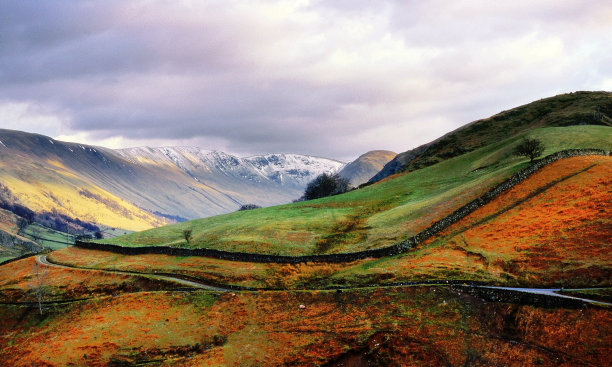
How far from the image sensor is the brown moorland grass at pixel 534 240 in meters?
41.8

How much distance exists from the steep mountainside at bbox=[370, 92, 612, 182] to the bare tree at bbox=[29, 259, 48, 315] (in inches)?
4329

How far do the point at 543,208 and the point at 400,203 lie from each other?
37422mm

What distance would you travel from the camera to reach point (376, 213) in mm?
88500

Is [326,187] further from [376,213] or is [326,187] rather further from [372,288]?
[372,288]

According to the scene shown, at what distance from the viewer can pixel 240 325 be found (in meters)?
45.8

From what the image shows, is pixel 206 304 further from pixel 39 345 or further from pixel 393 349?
pixel 393 349

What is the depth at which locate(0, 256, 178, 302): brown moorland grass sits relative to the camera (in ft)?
217

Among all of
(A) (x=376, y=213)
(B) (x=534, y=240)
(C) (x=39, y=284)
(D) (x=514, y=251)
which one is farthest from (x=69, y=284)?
(B) (x=534, y=240)

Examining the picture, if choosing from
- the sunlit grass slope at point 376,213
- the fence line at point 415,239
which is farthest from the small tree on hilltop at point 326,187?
the fence line at point 415,239

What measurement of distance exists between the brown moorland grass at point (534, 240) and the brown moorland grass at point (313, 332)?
6.58m

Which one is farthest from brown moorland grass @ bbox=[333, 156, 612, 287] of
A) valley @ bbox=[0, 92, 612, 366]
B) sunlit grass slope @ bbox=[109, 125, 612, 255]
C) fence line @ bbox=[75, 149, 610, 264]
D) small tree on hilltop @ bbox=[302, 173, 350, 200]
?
small tree on hilltop @ bbox=[302, 173, 350, 200]

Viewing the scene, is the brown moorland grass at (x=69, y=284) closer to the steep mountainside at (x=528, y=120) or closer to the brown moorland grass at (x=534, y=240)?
the brown moorland grass at (x=534, y=240)

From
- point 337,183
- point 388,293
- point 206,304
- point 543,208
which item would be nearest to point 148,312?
point 206,304

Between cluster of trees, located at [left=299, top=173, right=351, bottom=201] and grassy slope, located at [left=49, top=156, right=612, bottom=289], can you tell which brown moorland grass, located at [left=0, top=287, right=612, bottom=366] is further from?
cluster of trees, located at [left=299, top=173, right=351, bottom=201]
